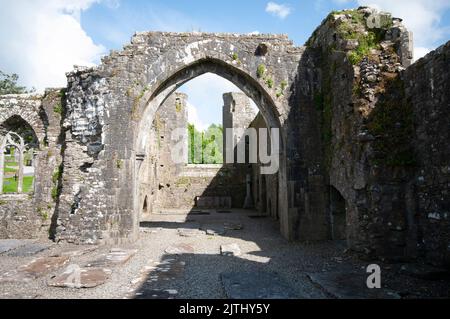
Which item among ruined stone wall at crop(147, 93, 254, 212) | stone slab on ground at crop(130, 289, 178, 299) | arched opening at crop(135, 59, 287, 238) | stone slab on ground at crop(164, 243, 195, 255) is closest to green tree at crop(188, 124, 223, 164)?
ruined stone wall at crop(147, 93, 254, 212)

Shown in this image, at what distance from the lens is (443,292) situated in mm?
4332

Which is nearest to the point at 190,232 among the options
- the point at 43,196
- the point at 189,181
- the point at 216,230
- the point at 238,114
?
the point at 216,230

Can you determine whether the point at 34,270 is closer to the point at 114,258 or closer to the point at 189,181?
the point at 114,258

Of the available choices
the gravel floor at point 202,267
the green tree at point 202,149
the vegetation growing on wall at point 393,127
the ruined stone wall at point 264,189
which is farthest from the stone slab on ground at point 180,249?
the green tree at point 202,149

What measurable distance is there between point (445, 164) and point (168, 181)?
16322mm

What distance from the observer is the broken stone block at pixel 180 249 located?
7.24m

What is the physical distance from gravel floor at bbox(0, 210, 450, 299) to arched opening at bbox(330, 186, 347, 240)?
453mm

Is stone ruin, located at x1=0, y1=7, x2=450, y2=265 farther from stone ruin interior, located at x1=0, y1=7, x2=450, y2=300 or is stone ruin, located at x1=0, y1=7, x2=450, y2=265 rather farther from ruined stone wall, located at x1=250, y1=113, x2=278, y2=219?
ruined stone wall, located at x1=250, y1=113, x2=278, y2=219

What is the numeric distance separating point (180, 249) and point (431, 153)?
5.34 meters

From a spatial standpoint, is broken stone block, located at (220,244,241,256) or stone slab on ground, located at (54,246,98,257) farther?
broken stone block, located at (220,244,241,256)

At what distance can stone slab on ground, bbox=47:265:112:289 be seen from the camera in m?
4.76

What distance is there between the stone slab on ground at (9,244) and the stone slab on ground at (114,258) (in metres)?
2.26

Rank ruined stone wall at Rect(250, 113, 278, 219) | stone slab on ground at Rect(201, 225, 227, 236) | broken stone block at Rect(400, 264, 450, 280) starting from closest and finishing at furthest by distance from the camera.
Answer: broken stone block at Rect(400, 264, 450, 280) → stone slab on ground at Rect(201, 225, 227, 236) → ruined stone wall at Rect(250, 113, 278, 219)
